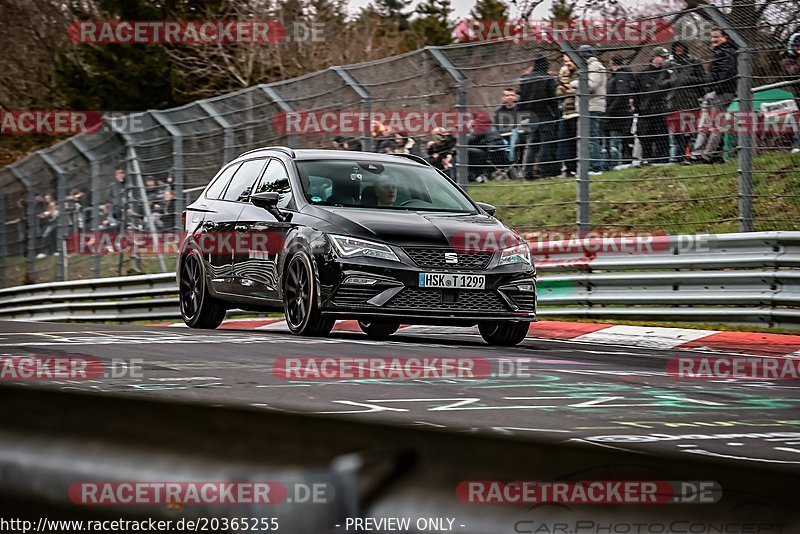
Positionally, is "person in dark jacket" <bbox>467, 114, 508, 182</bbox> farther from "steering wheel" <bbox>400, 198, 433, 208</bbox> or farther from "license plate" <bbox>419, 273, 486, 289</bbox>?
"license plate" <bbox>419, 273, 486, 289</bbox>

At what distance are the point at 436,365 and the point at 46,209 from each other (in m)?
17.4

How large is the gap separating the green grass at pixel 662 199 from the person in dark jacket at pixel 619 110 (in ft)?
0.73

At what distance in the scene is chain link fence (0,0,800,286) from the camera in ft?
38.1

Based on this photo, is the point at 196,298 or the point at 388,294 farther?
the point at 196,298

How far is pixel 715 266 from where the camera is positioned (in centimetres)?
1173

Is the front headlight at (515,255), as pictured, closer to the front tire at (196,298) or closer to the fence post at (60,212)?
the front tire at (196,298)

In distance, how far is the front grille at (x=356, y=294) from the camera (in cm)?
970

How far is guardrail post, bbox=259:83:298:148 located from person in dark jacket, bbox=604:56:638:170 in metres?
5.09

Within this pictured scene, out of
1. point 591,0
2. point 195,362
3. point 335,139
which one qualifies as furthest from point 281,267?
point 591,0

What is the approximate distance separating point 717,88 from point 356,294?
453cm

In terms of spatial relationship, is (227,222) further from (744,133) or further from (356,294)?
(744,133)

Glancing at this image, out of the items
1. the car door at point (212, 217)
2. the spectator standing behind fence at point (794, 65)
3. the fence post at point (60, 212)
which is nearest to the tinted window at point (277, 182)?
the car door at point (212, 217)

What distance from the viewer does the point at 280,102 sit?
16.8m

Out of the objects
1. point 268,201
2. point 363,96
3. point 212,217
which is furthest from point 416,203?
point 363,96
